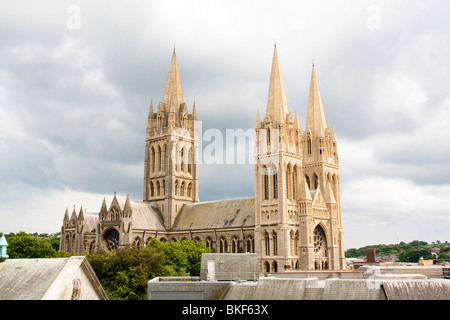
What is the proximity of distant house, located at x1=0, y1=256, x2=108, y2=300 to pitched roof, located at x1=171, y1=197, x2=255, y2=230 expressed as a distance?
54.6 m

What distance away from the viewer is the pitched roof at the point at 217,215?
84.1 metres

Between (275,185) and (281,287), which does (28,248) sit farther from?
(281,287)

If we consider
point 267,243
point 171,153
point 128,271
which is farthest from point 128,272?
point 171,153

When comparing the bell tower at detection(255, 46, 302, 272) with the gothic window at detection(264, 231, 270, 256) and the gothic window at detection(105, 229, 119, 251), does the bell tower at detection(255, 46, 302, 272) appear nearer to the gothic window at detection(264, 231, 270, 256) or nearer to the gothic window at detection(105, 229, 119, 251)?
the gothic window at detection(264, 231, 270, 256)

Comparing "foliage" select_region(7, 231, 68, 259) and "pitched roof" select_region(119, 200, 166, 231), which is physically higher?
"pitched roof" select_region(119, 200, 166, 231)

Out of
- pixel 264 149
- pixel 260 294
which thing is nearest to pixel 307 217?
pixel 264 149

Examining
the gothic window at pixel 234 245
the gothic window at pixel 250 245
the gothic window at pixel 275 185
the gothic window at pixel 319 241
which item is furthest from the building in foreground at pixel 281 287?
the gothic window at pixel 234 245

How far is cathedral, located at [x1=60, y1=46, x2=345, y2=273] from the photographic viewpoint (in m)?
76.0

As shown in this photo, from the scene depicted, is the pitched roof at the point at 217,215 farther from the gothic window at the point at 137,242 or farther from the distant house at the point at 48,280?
the distant house at the point at 48,280

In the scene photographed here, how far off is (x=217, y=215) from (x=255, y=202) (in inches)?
492

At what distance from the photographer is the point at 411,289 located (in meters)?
27.2

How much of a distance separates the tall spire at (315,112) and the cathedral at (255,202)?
0.59ft

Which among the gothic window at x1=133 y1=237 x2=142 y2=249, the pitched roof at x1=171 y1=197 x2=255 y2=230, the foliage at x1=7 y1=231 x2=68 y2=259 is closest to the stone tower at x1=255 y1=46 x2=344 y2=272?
the pitched roof at x1=171 y1=197 x2=255 y2=230
